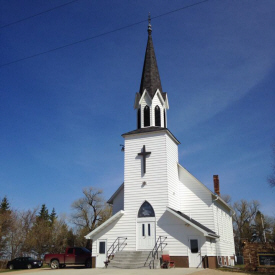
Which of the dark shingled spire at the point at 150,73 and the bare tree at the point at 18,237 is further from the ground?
the dark shingled spire at the point at 150,73

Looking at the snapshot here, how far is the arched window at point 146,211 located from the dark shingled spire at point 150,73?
33.7ft

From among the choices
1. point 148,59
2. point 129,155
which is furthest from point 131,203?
point 148,59

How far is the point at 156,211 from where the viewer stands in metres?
25.3

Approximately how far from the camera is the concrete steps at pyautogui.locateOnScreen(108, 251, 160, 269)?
2216 cm

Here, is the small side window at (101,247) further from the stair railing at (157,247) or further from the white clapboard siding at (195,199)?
the white clapboard siding at (195,199)

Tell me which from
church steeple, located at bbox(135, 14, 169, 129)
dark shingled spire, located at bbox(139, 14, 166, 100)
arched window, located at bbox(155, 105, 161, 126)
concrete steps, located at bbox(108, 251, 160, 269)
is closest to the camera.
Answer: concrete steps, located at bbox(108, 251, 160, 269)

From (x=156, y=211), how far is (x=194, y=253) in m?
4.24

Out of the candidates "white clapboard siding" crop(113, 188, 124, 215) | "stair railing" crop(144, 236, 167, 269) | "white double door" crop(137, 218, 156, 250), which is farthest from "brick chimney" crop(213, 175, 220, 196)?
"stair railing" crop(144, 236, 167, 269)

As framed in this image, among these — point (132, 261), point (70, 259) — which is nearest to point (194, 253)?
point (132, 261)

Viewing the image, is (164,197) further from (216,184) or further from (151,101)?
(216,184)

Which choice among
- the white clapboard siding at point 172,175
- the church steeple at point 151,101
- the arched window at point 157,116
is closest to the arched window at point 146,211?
the white clapboard siding at point 172,175

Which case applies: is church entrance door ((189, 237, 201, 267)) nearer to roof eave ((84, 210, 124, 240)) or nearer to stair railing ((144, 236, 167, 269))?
stair railing ((144, 236, 167, 269))

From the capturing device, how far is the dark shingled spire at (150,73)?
101 feet

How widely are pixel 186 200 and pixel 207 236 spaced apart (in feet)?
16.5
